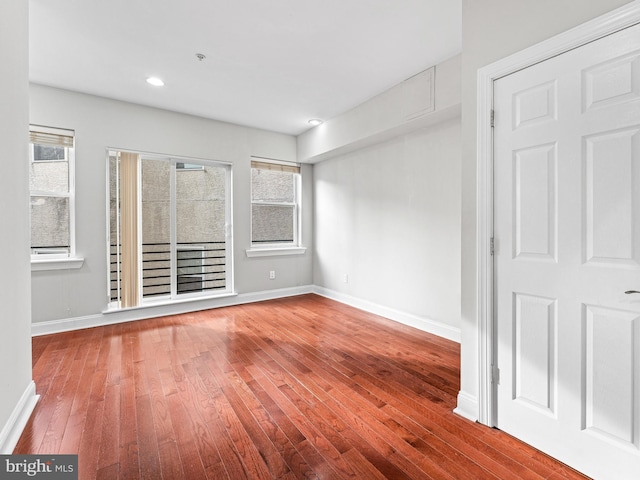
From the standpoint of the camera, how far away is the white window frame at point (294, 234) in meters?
4.98

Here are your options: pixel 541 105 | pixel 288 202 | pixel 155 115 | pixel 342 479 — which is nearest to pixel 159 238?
pixel 155 115

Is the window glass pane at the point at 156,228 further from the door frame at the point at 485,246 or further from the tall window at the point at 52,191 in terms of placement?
the door frame at the point at 485,246

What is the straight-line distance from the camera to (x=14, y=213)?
1.82m

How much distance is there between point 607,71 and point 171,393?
10.3ft

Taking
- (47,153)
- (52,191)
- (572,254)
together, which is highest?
(47,153)

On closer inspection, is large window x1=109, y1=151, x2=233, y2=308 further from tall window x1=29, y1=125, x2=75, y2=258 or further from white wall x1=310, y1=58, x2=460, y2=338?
white wall x1=310, y1=58, x2=460, y2=338

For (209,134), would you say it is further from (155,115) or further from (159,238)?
(159,238)

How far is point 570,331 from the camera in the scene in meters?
1.50

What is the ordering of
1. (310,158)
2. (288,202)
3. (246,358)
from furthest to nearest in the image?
(288,202), (310,158), (246,358)

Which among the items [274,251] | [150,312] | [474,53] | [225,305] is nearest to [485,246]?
[474,53]

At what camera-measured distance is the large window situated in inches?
153

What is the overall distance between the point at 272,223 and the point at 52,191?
113 inches

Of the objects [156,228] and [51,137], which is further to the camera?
[156,228]

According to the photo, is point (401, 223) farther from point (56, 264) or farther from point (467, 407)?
point (56, 264)
